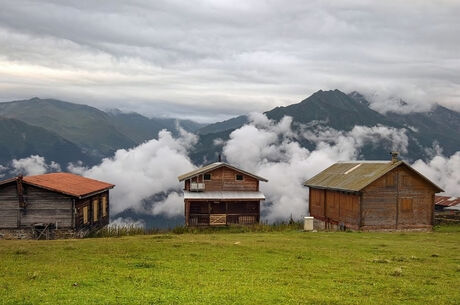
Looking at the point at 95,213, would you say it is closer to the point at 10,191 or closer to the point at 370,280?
the point at 10,191

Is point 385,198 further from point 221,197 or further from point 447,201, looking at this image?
point 447,201


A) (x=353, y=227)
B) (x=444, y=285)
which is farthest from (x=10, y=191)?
(x=444, y=285)

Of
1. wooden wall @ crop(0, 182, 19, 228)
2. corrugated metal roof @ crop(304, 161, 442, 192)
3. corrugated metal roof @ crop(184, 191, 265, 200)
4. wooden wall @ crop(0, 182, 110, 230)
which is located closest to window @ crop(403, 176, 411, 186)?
corrugated metal roof @ crop(304, 161, 442, 192)

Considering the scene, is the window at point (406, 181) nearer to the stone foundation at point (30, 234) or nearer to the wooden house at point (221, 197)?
the wooden house at point (221, 197)

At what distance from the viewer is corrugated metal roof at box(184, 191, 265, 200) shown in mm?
53750

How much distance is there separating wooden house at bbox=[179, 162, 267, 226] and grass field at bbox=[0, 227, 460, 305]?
1037 inches

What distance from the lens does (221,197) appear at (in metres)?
54.0

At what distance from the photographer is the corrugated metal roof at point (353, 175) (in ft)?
156

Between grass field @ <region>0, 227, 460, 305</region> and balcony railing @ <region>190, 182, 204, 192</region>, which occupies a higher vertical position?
balcony railing @ <region>190, 182, 204, 192</region>

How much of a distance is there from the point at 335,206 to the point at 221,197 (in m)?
12.2

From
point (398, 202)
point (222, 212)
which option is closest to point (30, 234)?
point (222, 212)

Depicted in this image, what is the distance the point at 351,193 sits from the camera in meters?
48.0

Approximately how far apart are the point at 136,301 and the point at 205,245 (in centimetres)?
1314

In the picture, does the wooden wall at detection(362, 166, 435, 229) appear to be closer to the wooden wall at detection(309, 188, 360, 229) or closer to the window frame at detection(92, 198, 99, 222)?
the wooden wall at detection(309, 188, 360, 229)
